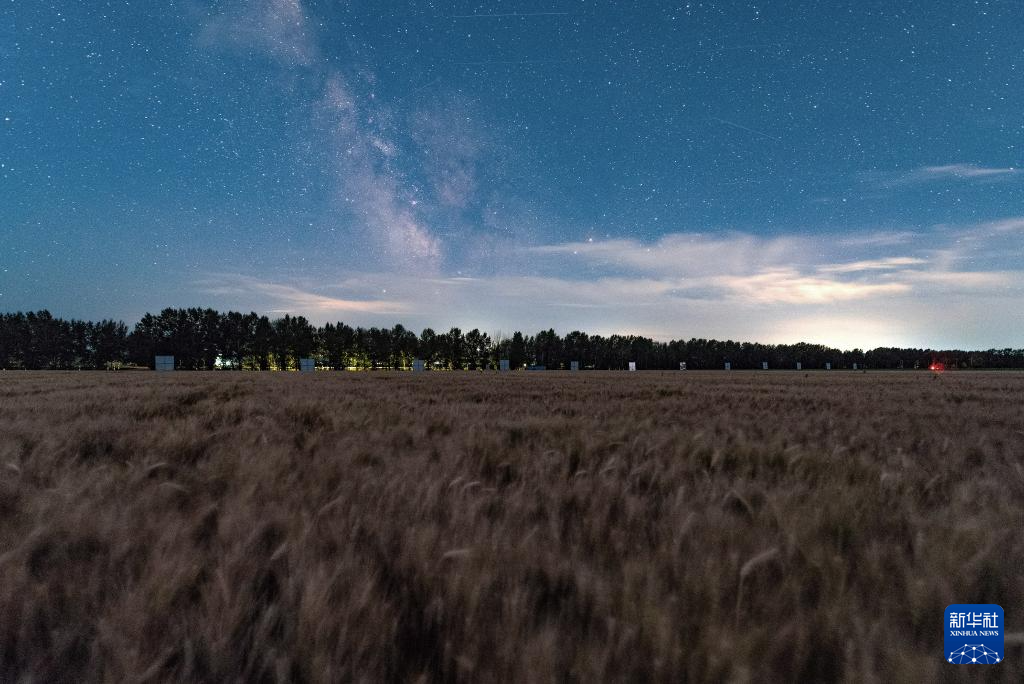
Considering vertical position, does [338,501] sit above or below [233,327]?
below

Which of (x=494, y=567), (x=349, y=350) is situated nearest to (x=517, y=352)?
(x=349, y=350)

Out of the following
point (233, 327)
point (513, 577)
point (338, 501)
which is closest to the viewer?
point (513, 577)

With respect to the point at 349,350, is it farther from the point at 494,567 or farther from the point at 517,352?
the point at 494,567

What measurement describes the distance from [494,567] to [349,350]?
136358 mm

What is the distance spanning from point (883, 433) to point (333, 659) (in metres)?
5.34

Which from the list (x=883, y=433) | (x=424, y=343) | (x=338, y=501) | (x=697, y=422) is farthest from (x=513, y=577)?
(x=424, y=343)

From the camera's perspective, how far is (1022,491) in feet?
7.95

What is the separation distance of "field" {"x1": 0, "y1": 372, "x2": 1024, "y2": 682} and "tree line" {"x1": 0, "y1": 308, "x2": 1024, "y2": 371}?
404ft

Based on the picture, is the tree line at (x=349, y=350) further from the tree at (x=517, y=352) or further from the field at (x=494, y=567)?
the field at (x=494, y=567)

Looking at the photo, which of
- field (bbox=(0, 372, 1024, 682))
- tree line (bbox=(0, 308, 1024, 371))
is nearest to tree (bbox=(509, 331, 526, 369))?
tree line (bbox=(0, 308, 1024, 371))

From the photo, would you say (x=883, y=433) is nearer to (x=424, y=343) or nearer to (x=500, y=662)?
(x=500, y=662)

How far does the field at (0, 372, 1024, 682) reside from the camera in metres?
1.03

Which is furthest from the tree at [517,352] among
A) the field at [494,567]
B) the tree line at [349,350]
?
the field at [494,567]

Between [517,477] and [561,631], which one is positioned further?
[517,477]
